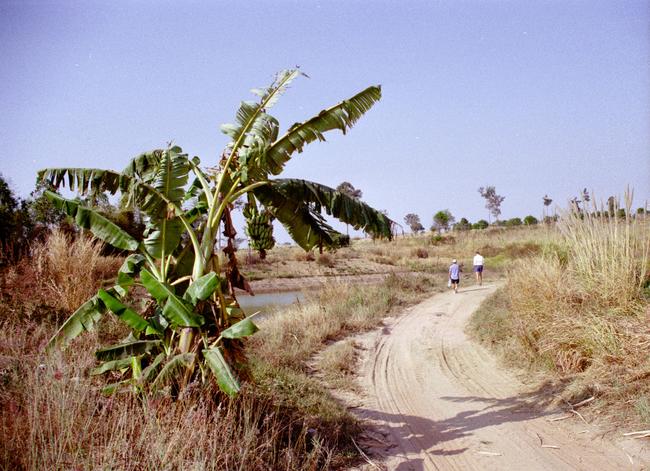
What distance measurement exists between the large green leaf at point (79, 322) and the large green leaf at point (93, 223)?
30.9 inches

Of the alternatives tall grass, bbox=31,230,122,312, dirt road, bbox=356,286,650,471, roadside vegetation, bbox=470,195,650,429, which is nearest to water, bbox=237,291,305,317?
tall grass, bbox=31,230,122,312

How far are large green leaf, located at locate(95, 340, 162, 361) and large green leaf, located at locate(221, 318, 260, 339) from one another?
1.00 meters

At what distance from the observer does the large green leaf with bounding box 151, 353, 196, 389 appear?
4.48 meters

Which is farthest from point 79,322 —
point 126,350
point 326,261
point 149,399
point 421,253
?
point 421,253

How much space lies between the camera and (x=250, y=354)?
9.36m

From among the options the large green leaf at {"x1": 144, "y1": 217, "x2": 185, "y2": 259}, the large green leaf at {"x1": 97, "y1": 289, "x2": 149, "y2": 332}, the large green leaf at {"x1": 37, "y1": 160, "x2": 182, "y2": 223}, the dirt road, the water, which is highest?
the large green leaf at {"x1": 37, "y1": 160, "x2": 182, "y2": 223}

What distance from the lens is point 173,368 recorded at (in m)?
4.54

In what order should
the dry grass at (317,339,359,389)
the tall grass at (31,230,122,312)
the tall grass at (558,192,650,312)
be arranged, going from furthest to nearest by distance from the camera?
the tall grass at (31,230,122,312)
the dry grass at (317,339,359,389)
the tall grass at (558,192,650,312)

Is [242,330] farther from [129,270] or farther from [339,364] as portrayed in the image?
[339,364]

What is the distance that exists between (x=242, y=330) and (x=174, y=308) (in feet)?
2.38

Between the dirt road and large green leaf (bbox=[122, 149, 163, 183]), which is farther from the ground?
large green leaf (bbox=[122, 149, 163, 183])

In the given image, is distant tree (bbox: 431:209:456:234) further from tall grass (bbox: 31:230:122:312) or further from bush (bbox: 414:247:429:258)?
tall grass (bbox: 31:230:122:312)

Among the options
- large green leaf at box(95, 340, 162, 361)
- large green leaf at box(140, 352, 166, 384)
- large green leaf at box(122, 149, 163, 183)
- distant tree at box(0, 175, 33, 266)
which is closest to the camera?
large green leaf at box(140, 352, 166, 384)

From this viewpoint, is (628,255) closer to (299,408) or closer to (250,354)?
(299,408)
